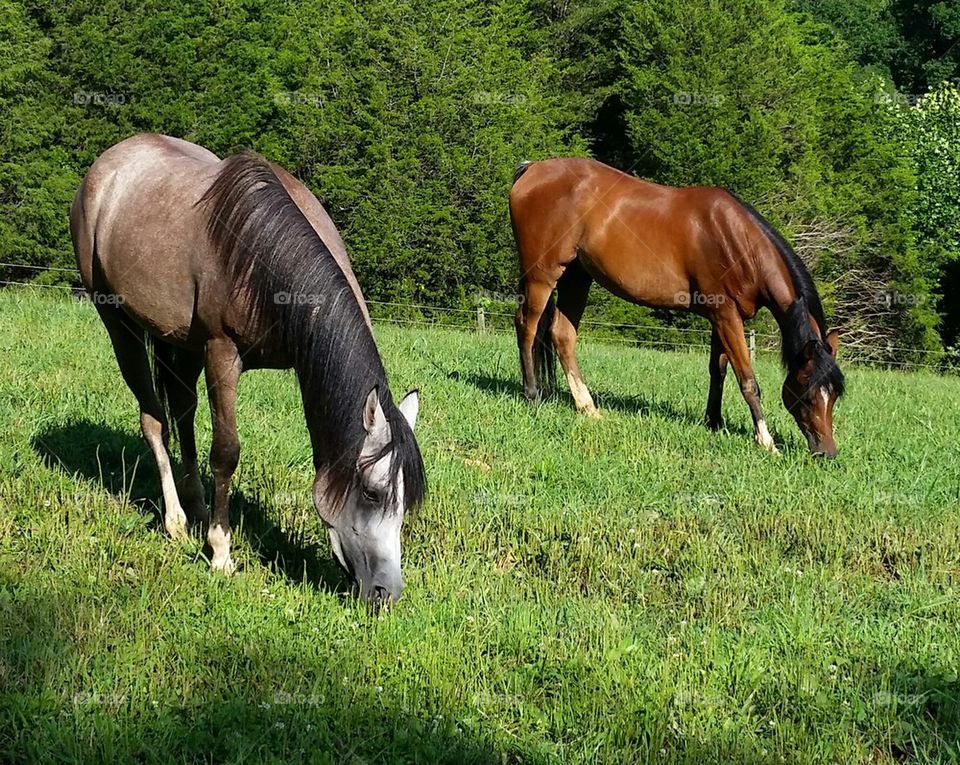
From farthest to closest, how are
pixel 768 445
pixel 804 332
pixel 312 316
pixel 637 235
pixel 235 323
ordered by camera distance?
pixel 637 235, pixel 768 445, pixel 804 332, pixel 235 323, pixel 312 316

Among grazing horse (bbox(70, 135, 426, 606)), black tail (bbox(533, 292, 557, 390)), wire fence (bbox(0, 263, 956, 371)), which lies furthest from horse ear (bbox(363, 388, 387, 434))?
wire fence (bbox(0, 263, 956, 371))

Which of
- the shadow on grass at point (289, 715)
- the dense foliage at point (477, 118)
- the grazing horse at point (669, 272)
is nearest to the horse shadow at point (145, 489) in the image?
the shadow on grass at point (289, 715)

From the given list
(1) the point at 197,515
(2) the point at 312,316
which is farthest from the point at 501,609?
(1) the point at 197,515

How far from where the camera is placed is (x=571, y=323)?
9609 mm

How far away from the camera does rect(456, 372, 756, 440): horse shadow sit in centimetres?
888

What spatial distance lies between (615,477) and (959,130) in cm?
3202

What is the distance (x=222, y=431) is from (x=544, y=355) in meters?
5.25

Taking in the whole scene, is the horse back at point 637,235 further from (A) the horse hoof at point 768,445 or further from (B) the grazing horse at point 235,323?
(B) the grazing horse at point 235,323

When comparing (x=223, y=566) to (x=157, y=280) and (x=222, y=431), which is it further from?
(x=157, y=280)

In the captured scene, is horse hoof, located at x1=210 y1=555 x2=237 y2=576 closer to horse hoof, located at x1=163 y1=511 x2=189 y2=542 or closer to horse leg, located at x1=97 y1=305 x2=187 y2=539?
horse hoof, located at x1=163 y1=511 x2=189 y2=542

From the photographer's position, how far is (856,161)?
31.4m

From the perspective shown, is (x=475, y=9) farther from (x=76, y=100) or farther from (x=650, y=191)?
(x=650, y=191)

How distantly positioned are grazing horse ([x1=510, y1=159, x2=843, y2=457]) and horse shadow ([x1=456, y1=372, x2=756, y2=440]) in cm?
21

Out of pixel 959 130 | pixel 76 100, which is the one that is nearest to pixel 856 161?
pixel 959 130
